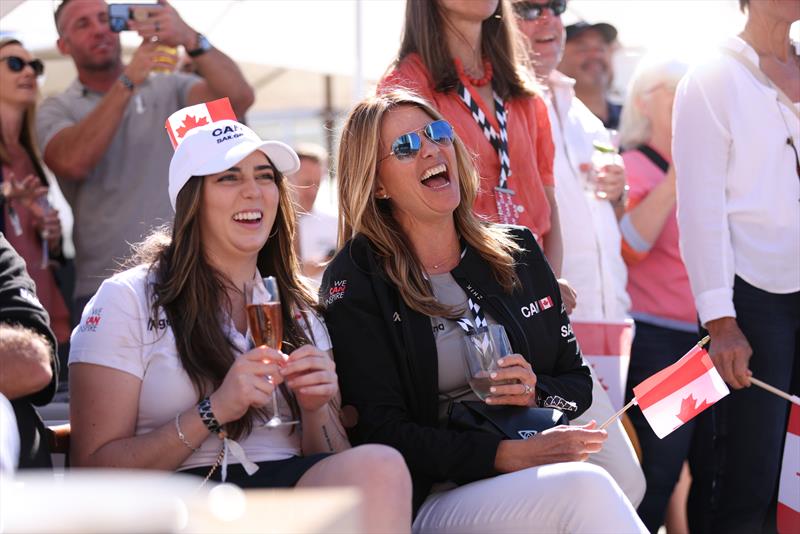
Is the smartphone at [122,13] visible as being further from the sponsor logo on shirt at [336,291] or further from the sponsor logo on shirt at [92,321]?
the sponsor logo on shirt at [92,321]

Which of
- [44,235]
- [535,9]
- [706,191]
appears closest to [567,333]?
[706,191]

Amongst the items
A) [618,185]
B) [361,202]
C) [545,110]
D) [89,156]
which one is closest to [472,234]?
[361,202]

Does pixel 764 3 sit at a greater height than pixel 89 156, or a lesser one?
greater

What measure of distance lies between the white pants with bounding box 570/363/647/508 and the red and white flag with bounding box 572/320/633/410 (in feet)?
1.76

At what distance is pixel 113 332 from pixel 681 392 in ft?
5.25

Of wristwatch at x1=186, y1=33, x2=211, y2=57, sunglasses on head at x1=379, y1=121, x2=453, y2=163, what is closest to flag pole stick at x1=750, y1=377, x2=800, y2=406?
sunglasses on head at x1=379, y1=121, x2=453, y2=163

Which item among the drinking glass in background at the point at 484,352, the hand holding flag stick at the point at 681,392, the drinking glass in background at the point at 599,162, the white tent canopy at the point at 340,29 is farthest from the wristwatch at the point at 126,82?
the hand holding flag stick at the point at 681,392

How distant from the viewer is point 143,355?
312 cm

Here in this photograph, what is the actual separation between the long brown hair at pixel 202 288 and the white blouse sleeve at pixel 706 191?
1.36m

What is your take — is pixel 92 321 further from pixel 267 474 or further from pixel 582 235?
pixel 582 235

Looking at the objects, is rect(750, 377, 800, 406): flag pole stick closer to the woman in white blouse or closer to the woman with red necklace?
the woman in white blouse

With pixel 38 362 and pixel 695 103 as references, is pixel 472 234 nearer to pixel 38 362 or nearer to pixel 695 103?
pixel 695 103

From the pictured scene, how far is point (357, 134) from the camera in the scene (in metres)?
3.73

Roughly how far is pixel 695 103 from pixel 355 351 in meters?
1.53
